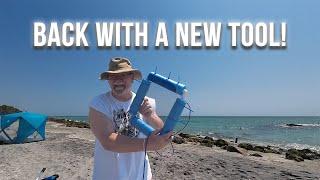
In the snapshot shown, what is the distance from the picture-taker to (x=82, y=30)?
11.8m

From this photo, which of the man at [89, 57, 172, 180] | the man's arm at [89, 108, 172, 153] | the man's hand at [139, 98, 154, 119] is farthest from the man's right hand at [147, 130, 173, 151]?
the man's hand at [139, 98, 154, 119]

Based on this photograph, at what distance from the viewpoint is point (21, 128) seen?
18797mm

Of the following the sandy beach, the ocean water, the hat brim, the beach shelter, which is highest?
the hat brim

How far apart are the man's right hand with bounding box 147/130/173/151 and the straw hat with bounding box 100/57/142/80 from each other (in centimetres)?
58

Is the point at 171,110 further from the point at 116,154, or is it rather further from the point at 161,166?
the point at 161,166

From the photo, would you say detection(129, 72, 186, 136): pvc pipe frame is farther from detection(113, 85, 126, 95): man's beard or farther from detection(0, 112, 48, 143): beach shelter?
detection(0, 112, 48, 143): beach shelter

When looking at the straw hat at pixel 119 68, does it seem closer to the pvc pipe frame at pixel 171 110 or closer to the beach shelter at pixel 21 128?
the pvc pipe frame at pixel 171 110

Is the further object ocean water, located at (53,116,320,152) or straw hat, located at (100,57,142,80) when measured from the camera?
ocean water, located at (53,116,320,152)

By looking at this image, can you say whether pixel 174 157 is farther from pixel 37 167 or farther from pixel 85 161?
pixel 37 167

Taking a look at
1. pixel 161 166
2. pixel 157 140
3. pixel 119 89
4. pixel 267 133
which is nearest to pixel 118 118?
pixel 119 89

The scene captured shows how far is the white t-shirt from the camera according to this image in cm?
331

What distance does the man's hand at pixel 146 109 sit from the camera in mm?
3291

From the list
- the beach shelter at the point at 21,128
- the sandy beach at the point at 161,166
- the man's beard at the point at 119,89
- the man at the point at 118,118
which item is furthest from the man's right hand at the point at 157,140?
the beach shelter at the point at 21,128

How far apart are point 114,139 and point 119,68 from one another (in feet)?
1.91
